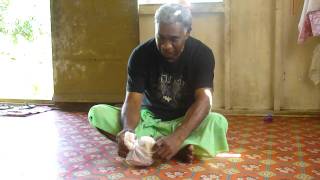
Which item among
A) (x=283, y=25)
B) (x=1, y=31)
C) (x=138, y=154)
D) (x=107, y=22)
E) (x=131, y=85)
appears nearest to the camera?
(x=138, y=154)

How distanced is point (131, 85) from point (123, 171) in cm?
50

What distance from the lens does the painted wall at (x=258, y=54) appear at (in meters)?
3.88

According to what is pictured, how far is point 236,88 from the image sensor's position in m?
4.08

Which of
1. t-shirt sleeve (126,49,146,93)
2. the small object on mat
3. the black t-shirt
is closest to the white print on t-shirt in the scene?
the black t-shirt

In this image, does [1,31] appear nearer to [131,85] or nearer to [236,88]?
[236,88]

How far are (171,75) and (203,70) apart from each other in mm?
199

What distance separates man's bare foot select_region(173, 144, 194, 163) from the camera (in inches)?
90.9

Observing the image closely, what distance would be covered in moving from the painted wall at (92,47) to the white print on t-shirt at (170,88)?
1897 millimetres

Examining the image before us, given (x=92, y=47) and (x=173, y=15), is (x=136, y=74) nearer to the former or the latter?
(x=173, y=15)

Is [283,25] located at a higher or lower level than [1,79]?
higher

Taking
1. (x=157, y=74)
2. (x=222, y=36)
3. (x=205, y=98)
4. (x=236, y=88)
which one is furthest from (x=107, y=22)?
(x=205, y=98)

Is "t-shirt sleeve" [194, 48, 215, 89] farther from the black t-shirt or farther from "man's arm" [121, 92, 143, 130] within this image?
"man's arm" [121, 92, 143, 130]

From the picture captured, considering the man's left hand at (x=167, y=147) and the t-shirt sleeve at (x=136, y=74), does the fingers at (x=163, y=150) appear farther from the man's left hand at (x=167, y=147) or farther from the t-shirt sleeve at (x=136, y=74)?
the t-shirt sleeve at (x=136, y=74)

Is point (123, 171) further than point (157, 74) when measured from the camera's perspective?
No
